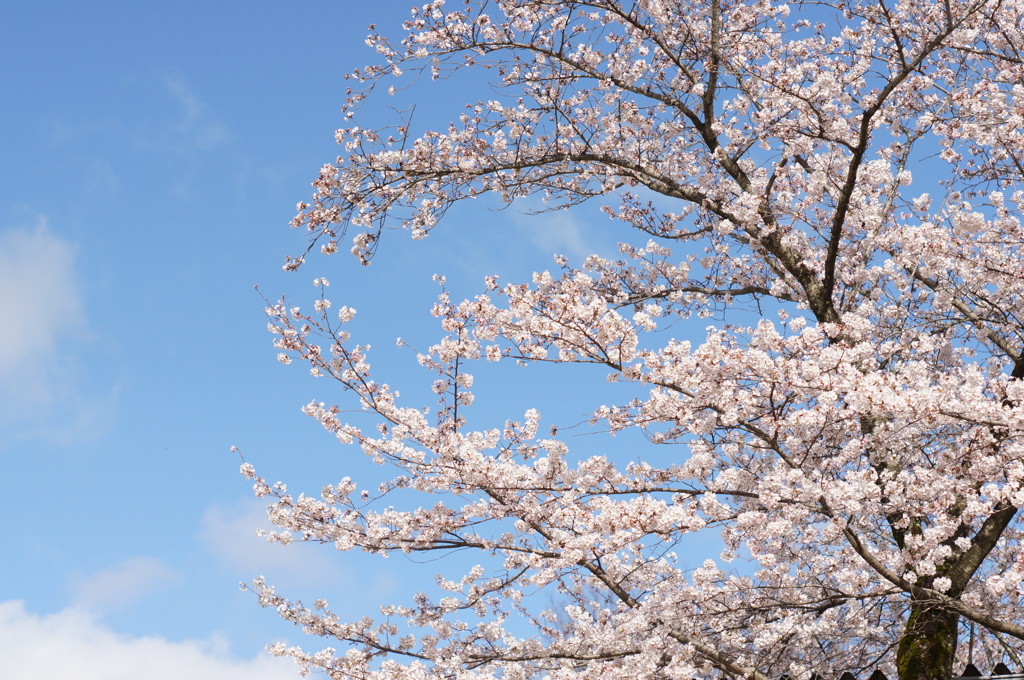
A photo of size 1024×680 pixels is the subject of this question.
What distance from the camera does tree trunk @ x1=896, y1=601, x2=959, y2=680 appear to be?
6.10m

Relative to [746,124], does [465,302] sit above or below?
below

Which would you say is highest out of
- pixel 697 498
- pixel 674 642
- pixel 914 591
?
pixel 697 498

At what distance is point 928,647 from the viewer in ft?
20.2

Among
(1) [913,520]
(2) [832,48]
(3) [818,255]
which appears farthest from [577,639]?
(2) [832,48]

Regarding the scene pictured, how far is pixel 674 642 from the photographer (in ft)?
18.2

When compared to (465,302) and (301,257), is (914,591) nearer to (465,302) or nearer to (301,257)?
(465,302)

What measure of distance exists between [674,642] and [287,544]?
2911mm

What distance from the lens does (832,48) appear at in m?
8.66

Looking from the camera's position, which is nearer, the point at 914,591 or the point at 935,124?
the point at 914,591

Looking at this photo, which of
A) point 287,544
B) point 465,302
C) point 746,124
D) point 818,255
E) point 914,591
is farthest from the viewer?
point 818,255

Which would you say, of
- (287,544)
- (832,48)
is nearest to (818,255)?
(832,48)

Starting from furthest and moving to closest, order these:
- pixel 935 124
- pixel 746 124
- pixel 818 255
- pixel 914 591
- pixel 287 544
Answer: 1. pixel 818 255
2. pixel 746 124
3. pixel 935 124
4. pixel 287 544
5. pixel 914 591

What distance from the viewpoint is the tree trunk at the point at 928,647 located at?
610cm

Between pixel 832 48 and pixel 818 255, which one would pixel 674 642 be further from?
pixel 832 48
